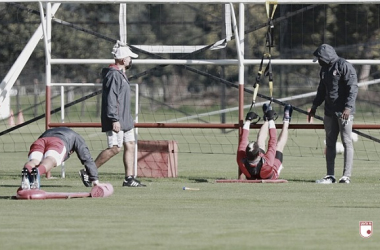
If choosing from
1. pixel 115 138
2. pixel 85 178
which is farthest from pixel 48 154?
pixel 115 138

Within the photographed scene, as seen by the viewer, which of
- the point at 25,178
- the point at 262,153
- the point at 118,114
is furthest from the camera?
the point at 262,153

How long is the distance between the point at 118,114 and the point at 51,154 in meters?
2.26

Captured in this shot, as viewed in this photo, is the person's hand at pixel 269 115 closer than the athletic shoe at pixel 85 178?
No

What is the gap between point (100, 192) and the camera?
12.7m

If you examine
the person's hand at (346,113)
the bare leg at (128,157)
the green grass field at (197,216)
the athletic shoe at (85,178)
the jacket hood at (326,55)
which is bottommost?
the green grass field at (197,216)

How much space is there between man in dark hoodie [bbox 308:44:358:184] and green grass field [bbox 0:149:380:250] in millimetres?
449

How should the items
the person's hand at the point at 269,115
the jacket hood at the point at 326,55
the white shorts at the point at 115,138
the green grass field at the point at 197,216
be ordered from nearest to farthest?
1. the green grass field at the point at 197,216
2. the white shorts at the point at 115,138
3. the jacket hood at the point at 326,55
4. the person's hand at the point at 269,115

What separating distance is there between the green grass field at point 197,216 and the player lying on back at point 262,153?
0.42m

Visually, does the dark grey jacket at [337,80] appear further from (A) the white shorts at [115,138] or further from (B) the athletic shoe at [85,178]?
(B) the athletic shoe at [85,178]

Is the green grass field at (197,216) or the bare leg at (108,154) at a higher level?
the bare leg at (108,154)

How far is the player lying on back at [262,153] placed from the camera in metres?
15.1

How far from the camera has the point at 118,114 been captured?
14.7 m

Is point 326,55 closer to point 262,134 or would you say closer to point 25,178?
point 262,134

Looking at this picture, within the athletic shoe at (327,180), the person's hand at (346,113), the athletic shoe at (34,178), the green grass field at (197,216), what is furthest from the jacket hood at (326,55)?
the athletic shoe at (34,178)
